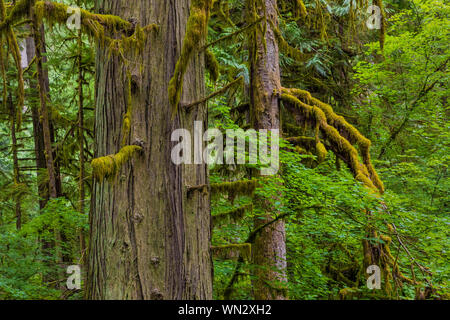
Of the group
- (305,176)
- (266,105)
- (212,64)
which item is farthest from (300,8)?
(212,64)

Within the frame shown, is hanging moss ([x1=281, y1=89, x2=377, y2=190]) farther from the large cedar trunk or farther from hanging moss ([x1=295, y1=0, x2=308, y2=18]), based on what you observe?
the large cedar trunk

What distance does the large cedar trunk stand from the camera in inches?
94.7

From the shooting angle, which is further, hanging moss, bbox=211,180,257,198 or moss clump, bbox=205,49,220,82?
hanging moss, bbox=211,180,257,198

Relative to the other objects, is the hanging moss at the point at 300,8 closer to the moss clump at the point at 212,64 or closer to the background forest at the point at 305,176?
the background forest at the point at 305,176

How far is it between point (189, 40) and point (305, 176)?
9.13 ft

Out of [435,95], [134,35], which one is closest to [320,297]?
[134,35]

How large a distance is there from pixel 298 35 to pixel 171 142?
23.9 feet

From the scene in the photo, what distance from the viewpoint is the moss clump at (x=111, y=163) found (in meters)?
2.26

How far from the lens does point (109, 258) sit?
2.40 m

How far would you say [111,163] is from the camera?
2.32 m

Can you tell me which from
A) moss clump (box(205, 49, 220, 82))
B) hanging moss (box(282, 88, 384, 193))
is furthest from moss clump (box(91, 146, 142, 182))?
hanging moss (box(282, 88, 384, 193))

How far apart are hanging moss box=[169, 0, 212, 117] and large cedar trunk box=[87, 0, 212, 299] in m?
0.15

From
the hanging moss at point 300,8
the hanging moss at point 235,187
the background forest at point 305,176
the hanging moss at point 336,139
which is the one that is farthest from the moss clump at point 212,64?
the hanging moss at point 300,8

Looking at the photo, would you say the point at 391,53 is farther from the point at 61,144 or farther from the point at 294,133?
the point at 61,144
